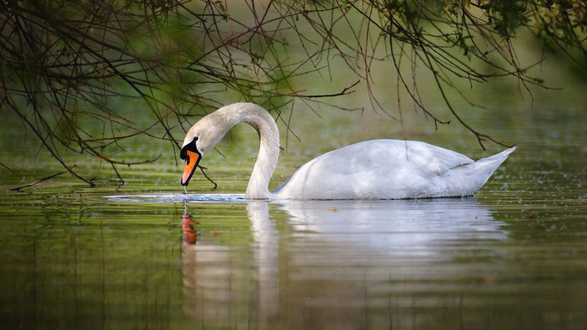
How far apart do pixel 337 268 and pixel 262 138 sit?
5.00m

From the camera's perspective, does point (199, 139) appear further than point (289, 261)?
Yes

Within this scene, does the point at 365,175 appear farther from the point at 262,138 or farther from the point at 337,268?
the point at 337,268

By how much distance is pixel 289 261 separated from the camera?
597 cm

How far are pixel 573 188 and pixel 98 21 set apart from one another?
6146 millimetres

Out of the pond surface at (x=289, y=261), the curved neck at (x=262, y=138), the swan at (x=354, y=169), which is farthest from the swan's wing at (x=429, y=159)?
the curved neck at (x=262, y=138)

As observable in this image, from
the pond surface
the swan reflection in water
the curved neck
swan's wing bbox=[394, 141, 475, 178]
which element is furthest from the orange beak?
swan's wing bbox=[394, 141, 475, 178]

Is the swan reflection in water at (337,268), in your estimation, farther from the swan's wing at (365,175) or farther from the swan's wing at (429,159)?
the swan's wing at (429,159)

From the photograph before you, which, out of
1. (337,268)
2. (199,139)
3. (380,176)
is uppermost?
(199,139)

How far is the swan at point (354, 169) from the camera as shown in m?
9.68

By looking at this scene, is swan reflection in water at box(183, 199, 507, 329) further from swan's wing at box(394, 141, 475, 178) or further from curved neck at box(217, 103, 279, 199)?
swan's wing at box(394, 141, 475, 178)

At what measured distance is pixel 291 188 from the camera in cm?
977

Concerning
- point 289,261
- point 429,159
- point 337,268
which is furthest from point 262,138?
point 337,268

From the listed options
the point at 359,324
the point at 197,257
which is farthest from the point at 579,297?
the point at 197,257

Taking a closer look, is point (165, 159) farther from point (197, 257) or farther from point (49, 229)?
point (197, 257)
